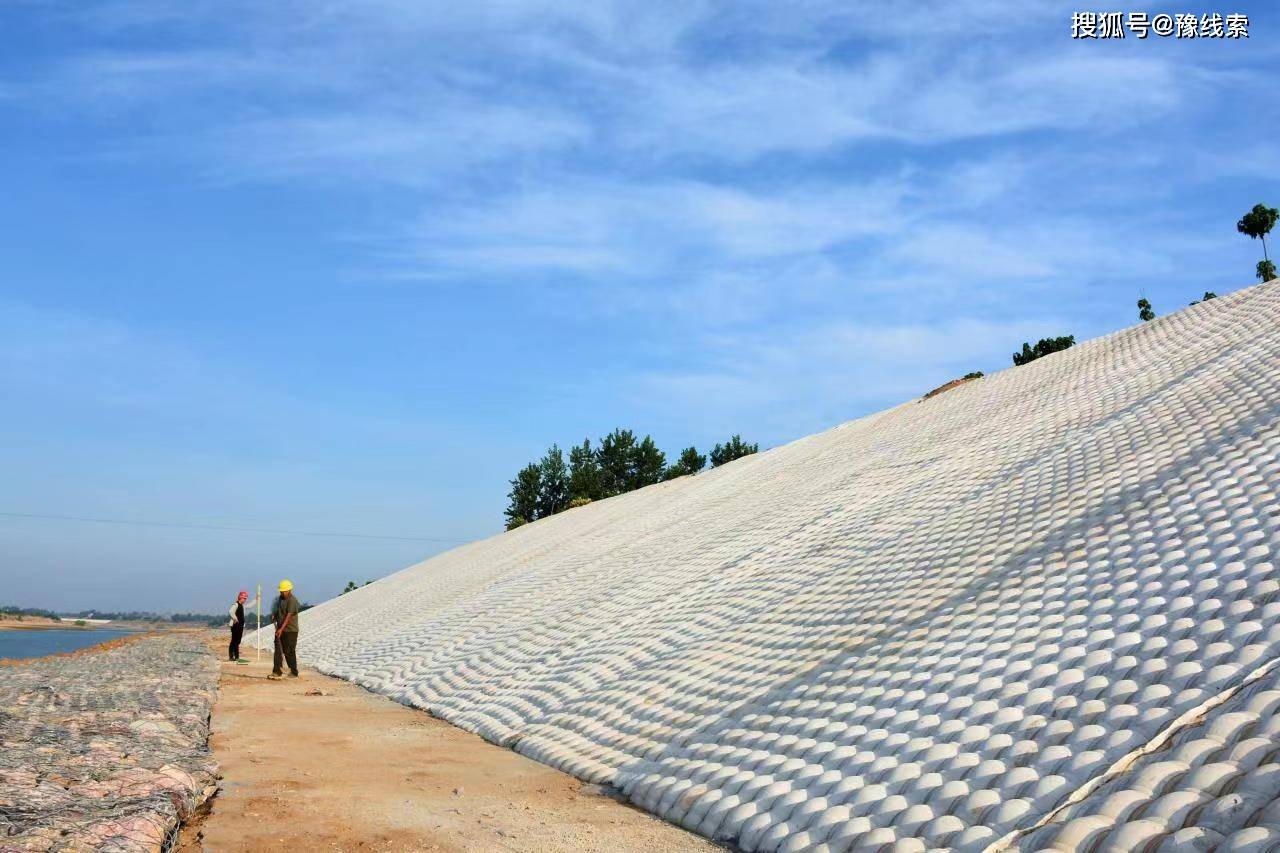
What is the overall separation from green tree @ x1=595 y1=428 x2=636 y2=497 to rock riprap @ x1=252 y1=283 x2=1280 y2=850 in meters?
46.2

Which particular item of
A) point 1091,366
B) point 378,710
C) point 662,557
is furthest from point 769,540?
point 1091,366

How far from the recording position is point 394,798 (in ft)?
20.2

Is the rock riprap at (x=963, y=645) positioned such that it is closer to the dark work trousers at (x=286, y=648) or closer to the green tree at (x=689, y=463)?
the dark work trousers at (x=286, y=648)

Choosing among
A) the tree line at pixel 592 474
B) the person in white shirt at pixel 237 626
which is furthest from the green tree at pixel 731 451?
the person in white shirt at pixel 237 626

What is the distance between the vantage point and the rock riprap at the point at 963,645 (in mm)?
4445

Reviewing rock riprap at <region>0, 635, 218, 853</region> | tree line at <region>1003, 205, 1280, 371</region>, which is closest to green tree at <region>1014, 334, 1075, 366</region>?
tree line at <region>1003, 205, 1280, 371</region>

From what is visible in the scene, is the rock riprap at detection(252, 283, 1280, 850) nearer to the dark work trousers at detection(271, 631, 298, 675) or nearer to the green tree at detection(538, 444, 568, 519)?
the dark work trousers at detection(271, 631, 298, 675)

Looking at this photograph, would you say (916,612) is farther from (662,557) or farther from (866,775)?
(662,557)

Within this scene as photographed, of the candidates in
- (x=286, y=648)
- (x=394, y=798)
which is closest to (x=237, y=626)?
(x=286, y=648)

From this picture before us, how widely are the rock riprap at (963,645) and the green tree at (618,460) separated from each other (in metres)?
46.2

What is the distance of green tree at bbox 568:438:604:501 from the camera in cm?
5869

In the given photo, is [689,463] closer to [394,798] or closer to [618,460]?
[618,460]

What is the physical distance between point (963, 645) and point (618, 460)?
5649cm

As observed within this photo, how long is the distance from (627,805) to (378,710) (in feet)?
18.2
